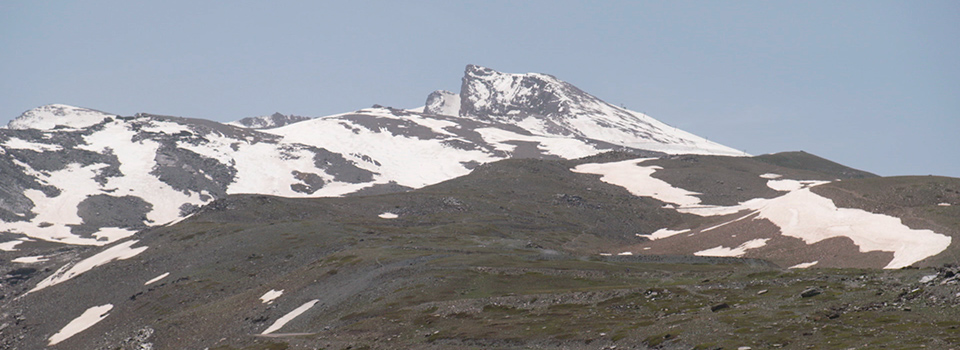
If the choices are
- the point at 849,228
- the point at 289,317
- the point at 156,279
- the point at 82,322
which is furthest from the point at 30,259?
the point at 849,228

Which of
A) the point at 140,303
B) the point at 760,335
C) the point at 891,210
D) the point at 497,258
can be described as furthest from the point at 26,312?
the point at 891,210

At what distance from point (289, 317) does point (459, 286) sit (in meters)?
17.6

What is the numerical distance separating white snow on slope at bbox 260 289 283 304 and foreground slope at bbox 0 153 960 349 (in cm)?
38

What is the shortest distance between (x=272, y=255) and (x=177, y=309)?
62.4 ft

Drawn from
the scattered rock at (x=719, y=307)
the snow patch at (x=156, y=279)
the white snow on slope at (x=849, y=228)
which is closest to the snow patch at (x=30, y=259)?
the snow patch at (x=156, y=279)

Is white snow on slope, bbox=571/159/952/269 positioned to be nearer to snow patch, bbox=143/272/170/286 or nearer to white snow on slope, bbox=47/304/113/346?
snow patch, bbox=143/272/170/286

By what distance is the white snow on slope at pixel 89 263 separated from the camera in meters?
135

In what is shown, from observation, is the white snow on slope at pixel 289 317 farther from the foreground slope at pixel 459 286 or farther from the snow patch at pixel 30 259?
the snow patch at pixel 30 259

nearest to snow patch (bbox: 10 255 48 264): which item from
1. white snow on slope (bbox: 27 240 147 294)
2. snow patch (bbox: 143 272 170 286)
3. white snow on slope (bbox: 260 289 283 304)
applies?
white snow on slope (bbox: 27 240 147 294)

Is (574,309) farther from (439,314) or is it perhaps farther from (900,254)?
(900,254)

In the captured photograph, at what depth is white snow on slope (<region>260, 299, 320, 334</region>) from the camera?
80438mm

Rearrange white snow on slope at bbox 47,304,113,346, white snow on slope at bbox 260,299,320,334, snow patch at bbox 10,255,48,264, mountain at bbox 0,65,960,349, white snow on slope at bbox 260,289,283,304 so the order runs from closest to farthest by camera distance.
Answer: mountain at bbox 0,65,960,349 < white snow on slope at bbox 260,299,320,334 < white snow on slope at bbox 260,289,283,304 < white snow on slope at bbox 47,304,113,346 < snow patch at bbox 10,255,48,264

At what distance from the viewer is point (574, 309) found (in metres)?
64.8

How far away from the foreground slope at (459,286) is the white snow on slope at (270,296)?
38 centimetres
